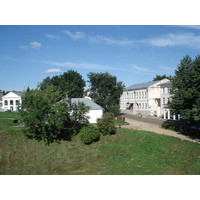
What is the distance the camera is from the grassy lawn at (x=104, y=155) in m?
14.4

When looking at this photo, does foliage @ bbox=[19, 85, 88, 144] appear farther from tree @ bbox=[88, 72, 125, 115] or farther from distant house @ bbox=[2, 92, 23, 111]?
distant house @ bbox=[2, 92, 23, 111]

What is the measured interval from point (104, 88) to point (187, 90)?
23.0 m

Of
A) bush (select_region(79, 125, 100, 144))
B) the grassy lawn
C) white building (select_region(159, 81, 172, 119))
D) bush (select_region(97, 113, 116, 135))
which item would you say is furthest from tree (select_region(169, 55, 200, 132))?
white building (select_region(159, 81, 172, 119))

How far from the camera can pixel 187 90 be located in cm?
2198

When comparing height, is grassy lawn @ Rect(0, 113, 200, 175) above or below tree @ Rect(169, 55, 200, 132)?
below

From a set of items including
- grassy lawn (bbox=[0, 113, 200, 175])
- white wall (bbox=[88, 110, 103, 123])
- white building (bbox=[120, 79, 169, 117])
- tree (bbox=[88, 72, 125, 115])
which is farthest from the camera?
white building (bbox=[120, 79, 169, 117])

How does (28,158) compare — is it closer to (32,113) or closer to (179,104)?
(32,113)

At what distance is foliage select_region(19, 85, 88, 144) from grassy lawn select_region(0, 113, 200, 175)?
113cm

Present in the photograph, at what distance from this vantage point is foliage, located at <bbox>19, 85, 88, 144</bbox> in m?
21.3

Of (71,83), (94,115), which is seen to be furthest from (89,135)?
(71,83)

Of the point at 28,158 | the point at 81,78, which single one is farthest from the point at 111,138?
the point at 81,78

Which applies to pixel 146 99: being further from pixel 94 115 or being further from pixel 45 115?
pixel 45 115

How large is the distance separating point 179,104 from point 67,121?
13.3 m

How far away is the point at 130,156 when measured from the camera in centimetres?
1777
